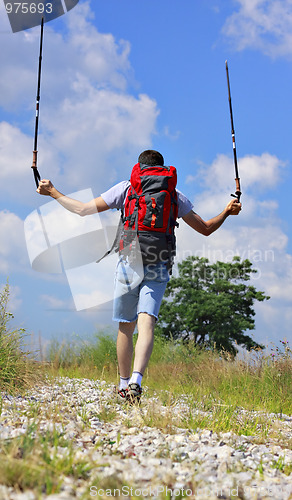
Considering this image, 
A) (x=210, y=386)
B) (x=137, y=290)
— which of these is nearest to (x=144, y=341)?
(x=137, y=290)

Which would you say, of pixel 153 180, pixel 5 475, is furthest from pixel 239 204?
pixel 5 475

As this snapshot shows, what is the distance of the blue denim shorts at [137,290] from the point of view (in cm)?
461

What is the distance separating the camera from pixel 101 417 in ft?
12.7

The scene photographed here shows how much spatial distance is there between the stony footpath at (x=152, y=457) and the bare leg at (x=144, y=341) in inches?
18.3

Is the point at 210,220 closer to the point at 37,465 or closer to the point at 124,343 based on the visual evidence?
the point at 124,343

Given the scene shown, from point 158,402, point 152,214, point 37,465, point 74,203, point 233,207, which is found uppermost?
point 233,207

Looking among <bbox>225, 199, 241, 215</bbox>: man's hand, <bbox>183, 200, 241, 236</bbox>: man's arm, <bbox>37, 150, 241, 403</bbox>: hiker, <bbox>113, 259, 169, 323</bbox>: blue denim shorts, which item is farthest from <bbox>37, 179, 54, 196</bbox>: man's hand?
<bbox>225, 199, 241, 215</bbox>: man's hand

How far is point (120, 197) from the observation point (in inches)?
193

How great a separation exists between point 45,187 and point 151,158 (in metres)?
1.25

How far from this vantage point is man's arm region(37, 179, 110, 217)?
4961mm

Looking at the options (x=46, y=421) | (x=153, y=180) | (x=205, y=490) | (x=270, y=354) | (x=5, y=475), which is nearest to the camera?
(x=5, y=475)

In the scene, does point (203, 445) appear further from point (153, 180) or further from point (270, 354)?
point (270, 354)

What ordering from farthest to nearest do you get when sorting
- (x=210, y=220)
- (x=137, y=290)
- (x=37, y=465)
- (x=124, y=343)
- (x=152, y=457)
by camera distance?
(x=210, y=220) → (x=124, y=343) → (x=137, y=290) → (x=152, y=457) → (x=37, y=465)

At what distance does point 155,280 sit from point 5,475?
270cm
